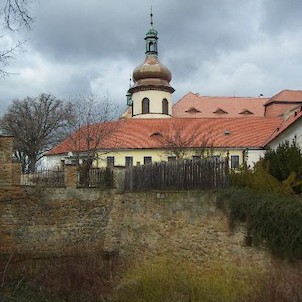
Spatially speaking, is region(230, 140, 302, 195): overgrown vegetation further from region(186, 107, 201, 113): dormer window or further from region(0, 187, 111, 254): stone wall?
region(186, 107, 201, 113): dormer window

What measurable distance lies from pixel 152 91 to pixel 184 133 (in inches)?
343

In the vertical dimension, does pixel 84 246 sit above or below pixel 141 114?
below

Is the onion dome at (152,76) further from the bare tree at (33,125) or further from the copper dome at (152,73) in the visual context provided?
the bare tree at (33,125)

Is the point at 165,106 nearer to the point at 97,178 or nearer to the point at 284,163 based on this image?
the point at 97,178

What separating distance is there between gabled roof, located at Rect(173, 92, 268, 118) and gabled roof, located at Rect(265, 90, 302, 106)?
9.56 ft

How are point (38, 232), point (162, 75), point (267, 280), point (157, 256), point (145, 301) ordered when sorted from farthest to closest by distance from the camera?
point (162, 75), point (38, 232), point (157, 256), point (145, 301), point (267, 280)

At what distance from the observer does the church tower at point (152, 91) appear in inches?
1962

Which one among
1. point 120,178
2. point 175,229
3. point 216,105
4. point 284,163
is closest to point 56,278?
point 175,229

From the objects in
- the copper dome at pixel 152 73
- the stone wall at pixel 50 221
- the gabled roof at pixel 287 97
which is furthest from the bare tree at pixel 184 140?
the stone wall at pixel 50 221

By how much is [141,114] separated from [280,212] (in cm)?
3944

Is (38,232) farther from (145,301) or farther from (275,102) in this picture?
(275,102)

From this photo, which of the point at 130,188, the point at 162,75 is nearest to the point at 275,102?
the point at 162,75

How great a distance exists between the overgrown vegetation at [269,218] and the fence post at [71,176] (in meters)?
6.13

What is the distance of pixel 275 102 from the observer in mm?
53375
